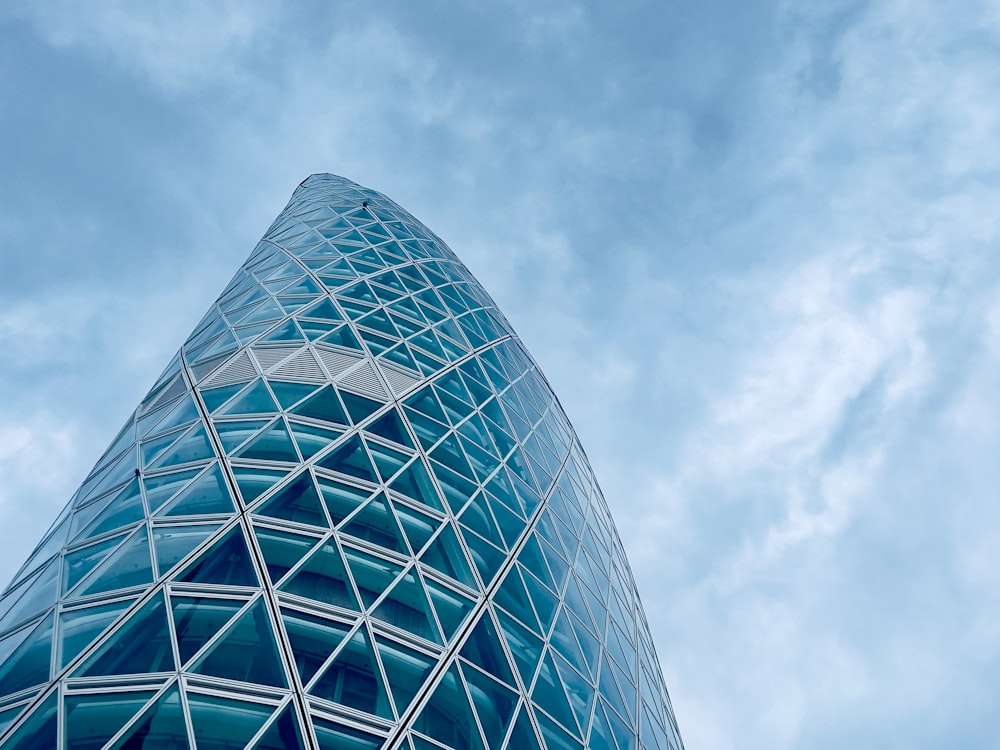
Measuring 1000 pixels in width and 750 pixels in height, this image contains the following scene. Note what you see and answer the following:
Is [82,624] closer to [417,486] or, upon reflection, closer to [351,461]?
[351,461]

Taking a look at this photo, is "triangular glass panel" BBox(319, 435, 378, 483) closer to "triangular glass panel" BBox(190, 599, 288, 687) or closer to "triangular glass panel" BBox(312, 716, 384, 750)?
"triangular glass panel" BBox(190, 599, 288, 687)

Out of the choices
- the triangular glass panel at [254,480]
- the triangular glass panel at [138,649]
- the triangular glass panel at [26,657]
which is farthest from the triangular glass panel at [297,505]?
the triangular glass panel at [26,657]

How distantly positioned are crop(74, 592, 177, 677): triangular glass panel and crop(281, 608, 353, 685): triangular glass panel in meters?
2.16

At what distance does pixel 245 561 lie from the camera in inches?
688

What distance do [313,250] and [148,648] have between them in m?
26.1

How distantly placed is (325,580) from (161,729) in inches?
192

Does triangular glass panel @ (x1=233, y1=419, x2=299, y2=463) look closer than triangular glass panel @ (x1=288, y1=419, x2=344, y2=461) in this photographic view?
Yes

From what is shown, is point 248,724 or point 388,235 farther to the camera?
point 388,235

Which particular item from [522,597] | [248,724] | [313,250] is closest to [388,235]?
[313,250]

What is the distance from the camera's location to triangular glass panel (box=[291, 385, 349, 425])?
931 inches

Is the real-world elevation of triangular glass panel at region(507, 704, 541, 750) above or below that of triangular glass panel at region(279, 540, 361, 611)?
below

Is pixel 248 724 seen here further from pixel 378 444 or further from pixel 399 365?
pixel 399 365

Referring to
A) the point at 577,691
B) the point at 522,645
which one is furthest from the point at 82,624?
the point at 577,691

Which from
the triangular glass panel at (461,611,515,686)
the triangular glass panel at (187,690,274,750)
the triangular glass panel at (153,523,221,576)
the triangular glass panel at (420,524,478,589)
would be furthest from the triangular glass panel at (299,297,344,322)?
the triangular glass panel at (187,690,274,750)
